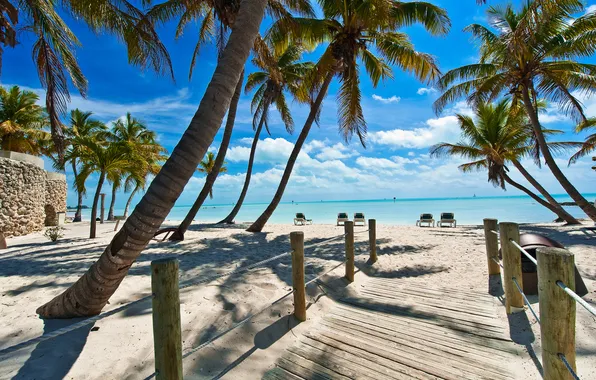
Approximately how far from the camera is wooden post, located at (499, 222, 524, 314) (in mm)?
3359

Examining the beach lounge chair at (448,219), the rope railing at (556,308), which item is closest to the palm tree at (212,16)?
the rope railing at (556,308)

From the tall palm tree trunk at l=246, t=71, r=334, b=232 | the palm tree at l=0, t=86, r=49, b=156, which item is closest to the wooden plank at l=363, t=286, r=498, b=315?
the tall palm tree trunk at l=246, t=71, r=334, b=232

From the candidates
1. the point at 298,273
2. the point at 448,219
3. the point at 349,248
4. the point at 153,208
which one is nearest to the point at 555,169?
the point at 448,219

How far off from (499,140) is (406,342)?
560 inches

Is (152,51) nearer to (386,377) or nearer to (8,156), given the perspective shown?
Result: (386,377)

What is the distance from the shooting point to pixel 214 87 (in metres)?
3.00

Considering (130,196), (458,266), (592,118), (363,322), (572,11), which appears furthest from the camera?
(130,196)

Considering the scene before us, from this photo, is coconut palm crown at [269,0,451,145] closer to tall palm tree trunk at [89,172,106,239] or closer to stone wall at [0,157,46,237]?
tall palm tree trunk at [89,172,106,239]

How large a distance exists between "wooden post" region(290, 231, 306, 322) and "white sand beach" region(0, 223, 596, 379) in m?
0.15

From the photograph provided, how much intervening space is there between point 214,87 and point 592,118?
17.2m

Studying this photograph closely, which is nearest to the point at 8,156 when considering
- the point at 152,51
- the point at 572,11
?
the point at 152,51

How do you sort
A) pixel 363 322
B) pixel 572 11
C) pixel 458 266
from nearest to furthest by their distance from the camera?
pixel 363 322
pixel 458 266
pixel 572 11

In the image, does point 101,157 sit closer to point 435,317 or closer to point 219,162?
point 219,162

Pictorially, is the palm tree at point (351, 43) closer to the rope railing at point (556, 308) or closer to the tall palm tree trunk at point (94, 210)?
the tall palm tree trunk at point (94, 210)
